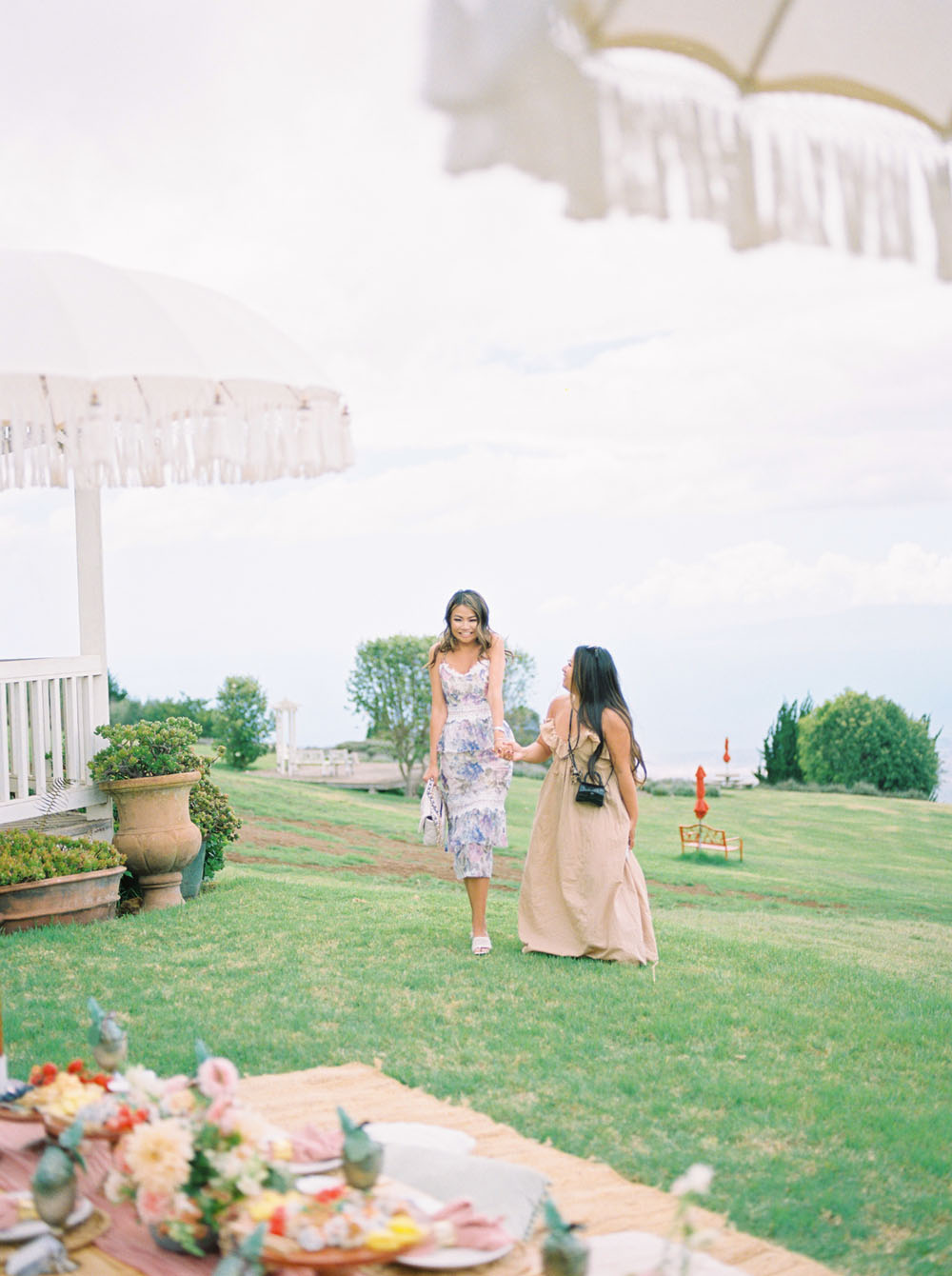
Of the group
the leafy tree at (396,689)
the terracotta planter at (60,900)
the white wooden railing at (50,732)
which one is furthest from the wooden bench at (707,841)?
the terracotta planter at (60,900)

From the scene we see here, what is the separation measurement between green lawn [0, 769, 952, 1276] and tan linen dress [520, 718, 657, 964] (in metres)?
0.18

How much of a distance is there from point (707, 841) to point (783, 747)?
912 centimetres

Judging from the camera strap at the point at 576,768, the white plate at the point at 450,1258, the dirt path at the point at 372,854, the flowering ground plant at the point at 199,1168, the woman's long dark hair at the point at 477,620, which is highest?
the woman's long dark hair at the point at 477,620

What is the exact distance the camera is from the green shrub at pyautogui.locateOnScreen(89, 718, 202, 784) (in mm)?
7227

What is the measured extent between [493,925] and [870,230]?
6180 mm

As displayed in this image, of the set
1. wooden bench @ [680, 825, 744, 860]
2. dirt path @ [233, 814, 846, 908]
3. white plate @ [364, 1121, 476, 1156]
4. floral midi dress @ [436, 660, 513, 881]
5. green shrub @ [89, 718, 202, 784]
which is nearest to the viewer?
white plate @ [364, 1121, 476, 1156]

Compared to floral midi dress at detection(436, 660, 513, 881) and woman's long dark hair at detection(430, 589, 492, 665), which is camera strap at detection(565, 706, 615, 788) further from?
woman's long dark hair at detection(430, 589, 492, 665)

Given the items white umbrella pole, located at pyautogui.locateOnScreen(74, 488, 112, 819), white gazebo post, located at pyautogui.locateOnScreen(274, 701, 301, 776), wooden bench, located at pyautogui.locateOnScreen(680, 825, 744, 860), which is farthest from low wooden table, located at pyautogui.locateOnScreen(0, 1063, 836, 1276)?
white gazebo post, located at pyautogui.locateOnScreen(274, 701, 301, 776)

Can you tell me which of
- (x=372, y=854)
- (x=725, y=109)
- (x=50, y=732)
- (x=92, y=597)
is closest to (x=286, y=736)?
(x=372, y=854)

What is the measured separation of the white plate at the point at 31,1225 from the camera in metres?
2.39

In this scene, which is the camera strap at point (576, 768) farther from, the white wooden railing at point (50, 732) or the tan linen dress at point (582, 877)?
the white wooden railing at point (50, 732)

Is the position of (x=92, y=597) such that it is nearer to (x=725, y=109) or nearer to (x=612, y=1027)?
(x=612, y=1027)

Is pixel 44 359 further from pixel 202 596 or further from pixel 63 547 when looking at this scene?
pixel 202 596

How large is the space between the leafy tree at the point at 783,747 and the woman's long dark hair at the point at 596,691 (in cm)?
2012
